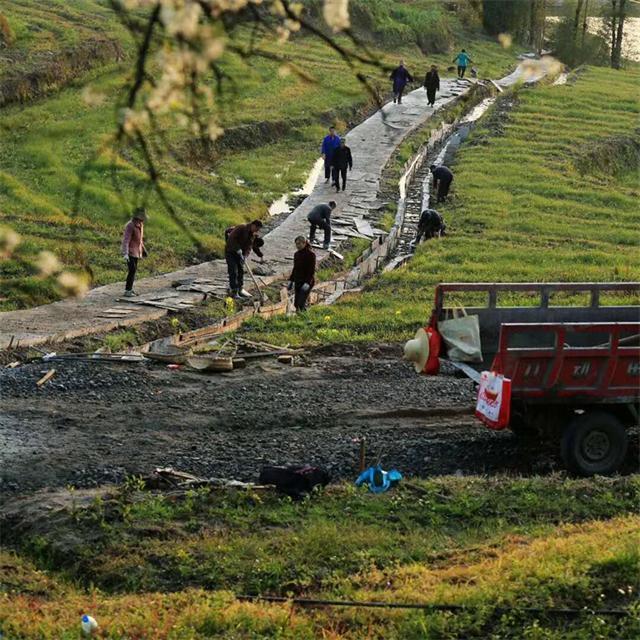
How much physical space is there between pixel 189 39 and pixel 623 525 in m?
6.54

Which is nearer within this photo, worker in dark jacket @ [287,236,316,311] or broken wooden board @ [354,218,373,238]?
worker in dark jacket @ [287,236,316,311]

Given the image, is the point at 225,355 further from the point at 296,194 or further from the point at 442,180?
the point at 442,180

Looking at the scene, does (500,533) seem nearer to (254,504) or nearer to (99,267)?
(254,504)

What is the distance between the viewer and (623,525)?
9.50 m

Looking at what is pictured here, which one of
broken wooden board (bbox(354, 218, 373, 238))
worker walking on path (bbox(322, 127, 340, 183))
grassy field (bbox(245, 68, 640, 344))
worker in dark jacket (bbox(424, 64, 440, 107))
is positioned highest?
worker in dark jacket (bbox(424, 64, 440, 107))

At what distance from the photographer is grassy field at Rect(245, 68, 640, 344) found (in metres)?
19.3

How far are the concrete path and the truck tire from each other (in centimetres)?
404

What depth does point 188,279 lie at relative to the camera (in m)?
20.6

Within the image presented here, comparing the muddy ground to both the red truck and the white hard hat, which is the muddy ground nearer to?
the red truck

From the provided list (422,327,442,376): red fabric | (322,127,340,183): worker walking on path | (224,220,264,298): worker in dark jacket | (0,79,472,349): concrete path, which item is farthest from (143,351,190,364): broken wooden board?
(322,127,340,183): worker walking on path

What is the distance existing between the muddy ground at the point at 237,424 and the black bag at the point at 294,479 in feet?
2.52

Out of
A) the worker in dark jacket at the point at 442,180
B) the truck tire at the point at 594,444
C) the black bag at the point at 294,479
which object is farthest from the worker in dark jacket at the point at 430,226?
the black bag at the point at 294,479

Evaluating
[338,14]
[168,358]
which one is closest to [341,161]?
[168,358]

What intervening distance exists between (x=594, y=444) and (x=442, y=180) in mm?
19885
